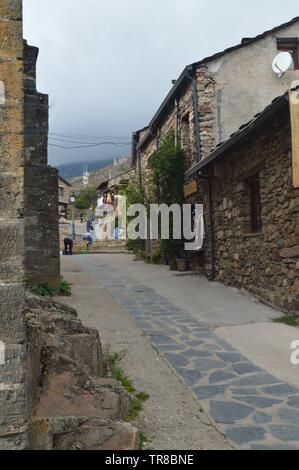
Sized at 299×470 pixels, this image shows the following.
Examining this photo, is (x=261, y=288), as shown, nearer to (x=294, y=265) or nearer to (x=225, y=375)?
(x=294, y=265)

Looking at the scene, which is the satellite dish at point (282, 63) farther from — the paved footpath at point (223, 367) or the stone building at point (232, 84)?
the paved footpath at point (223, 367)


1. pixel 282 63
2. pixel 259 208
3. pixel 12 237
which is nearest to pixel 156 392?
pixel 12 237

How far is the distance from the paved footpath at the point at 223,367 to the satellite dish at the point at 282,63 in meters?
6.55

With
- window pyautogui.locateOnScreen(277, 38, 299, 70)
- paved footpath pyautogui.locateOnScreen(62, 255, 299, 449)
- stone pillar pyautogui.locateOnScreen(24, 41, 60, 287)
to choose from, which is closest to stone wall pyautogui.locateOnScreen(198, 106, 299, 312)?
paved footpath pyautogui.locateOnScreen(62, 255, 299, 449)

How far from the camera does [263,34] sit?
1180cm

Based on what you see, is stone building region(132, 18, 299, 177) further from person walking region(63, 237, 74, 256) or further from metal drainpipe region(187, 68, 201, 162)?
person walking region(63, 237, 74, 256)

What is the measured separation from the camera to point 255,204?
8.53m

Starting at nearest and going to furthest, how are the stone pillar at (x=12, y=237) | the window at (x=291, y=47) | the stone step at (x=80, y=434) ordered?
the stone pillar at (x=12, y=237)
the stone step at (x=80, y=434)
the window at (x=291, y=47)

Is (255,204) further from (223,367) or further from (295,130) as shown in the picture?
(223,367)

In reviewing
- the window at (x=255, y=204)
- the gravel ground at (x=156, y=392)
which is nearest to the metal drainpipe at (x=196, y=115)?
the window at (x=255, y=204)

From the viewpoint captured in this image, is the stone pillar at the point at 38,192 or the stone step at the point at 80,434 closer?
the stone step at the point at 80,434

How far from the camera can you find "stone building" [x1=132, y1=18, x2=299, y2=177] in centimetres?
1159

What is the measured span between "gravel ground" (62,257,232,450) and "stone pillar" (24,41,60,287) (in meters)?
1.16

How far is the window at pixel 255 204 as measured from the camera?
327 inches
